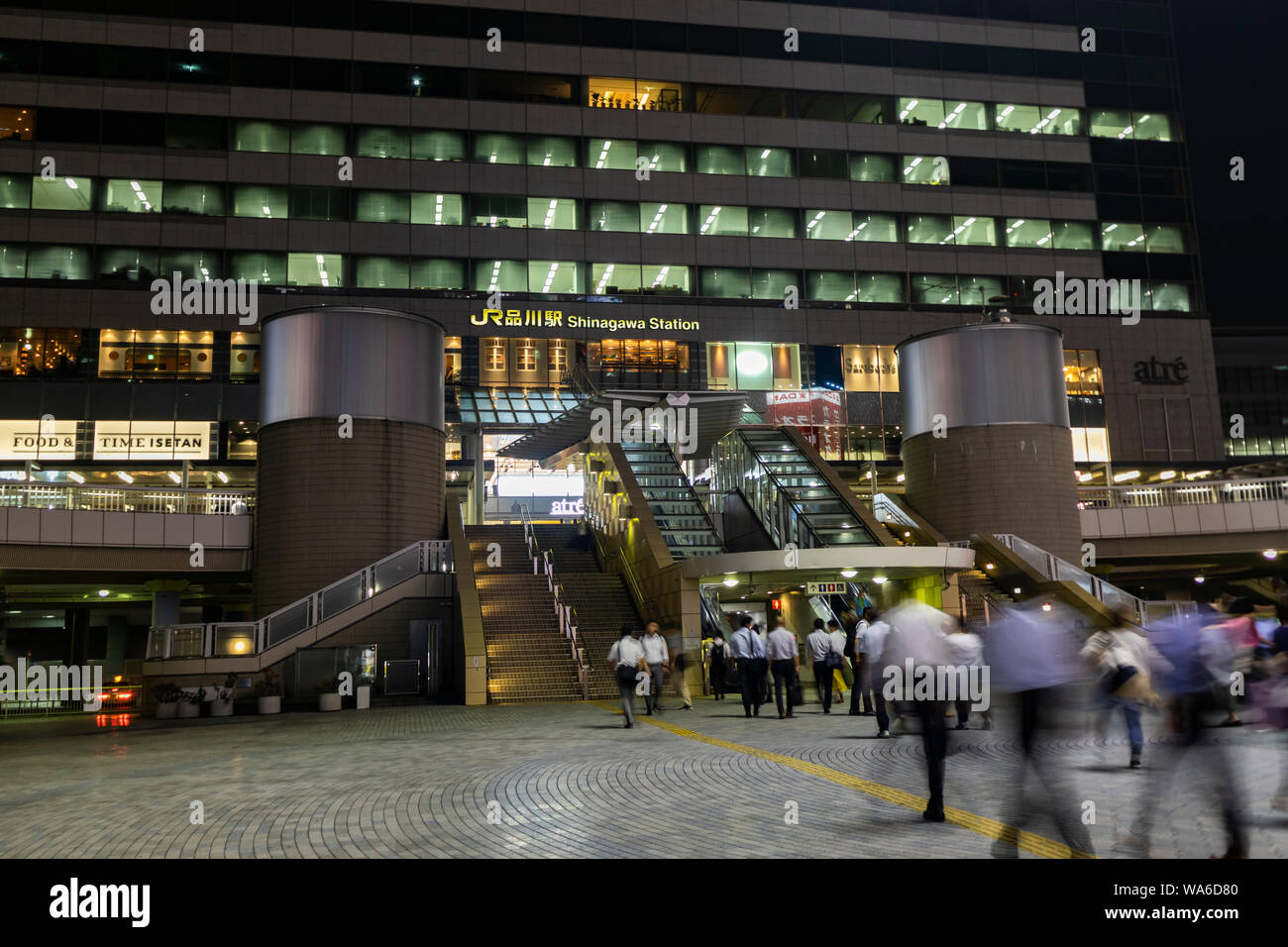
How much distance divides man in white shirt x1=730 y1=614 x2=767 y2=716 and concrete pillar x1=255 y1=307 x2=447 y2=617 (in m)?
12.6

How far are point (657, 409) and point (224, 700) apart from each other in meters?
13.9

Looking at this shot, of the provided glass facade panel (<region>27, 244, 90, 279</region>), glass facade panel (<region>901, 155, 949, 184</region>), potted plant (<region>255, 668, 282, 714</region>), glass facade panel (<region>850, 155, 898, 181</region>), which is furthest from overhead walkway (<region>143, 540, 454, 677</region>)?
glass facade panel (<region>901, 155, 949, 184</region>)

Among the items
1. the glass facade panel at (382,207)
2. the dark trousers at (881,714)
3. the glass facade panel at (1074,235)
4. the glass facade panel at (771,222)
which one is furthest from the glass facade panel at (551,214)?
the dark trousers at (881,714)

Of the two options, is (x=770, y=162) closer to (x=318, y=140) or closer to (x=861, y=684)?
(x=318, y=140)

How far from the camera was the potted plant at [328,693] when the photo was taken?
2133 cm

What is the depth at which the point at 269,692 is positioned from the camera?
71.5ft

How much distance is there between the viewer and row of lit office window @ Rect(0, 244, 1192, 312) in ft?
141

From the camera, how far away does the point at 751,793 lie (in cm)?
900

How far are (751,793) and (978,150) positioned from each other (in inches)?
1947

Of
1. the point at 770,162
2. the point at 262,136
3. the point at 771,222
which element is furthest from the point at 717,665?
the point at 262,136

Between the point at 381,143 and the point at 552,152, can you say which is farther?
the point at 552,152

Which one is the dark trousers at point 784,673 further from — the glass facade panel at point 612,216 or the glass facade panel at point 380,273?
the glass facade panel at point 612,216
